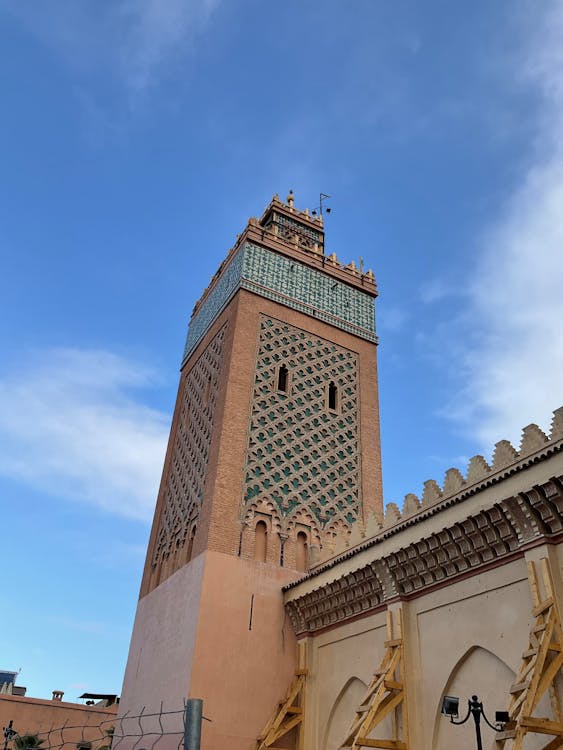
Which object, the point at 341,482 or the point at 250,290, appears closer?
the point at 341,482

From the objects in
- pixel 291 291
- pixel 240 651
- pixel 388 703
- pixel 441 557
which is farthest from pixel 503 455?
pixel 291 291

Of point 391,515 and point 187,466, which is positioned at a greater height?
point 187,466

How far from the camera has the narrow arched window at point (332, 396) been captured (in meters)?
10.3

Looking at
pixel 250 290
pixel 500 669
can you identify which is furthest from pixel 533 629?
pixel 250 290

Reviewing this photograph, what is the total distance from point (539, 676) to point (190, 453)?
6357 mm

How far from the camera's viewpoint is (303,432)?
9.60 meters

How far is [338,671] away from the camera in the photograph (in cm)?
730

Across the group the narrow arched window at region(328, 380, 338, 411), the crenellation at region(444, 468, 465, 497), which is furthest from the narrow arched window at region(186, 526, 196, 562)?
the crenellation at region(444, 468, 465, 497)

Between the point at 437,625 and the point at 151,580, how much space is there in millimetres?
4830

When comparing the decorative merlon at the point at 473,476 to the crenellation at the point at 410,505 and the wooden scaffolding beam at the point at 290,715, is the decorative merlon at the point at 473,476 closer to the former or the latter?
the crenellation at the point at 410,505

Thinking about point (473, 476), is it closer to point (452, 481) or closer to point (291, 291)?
point (452, 481)

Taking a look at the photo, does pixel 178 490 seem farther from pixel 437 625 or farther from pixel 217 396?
pixel 437 625

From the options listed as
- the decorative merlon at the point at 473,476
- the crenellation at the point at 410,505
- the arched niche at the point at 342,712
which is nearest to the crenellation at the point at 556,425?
the decorative merlon at the point at 473,476

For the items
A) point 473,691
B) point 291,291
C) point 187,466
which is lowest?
point 473,691
